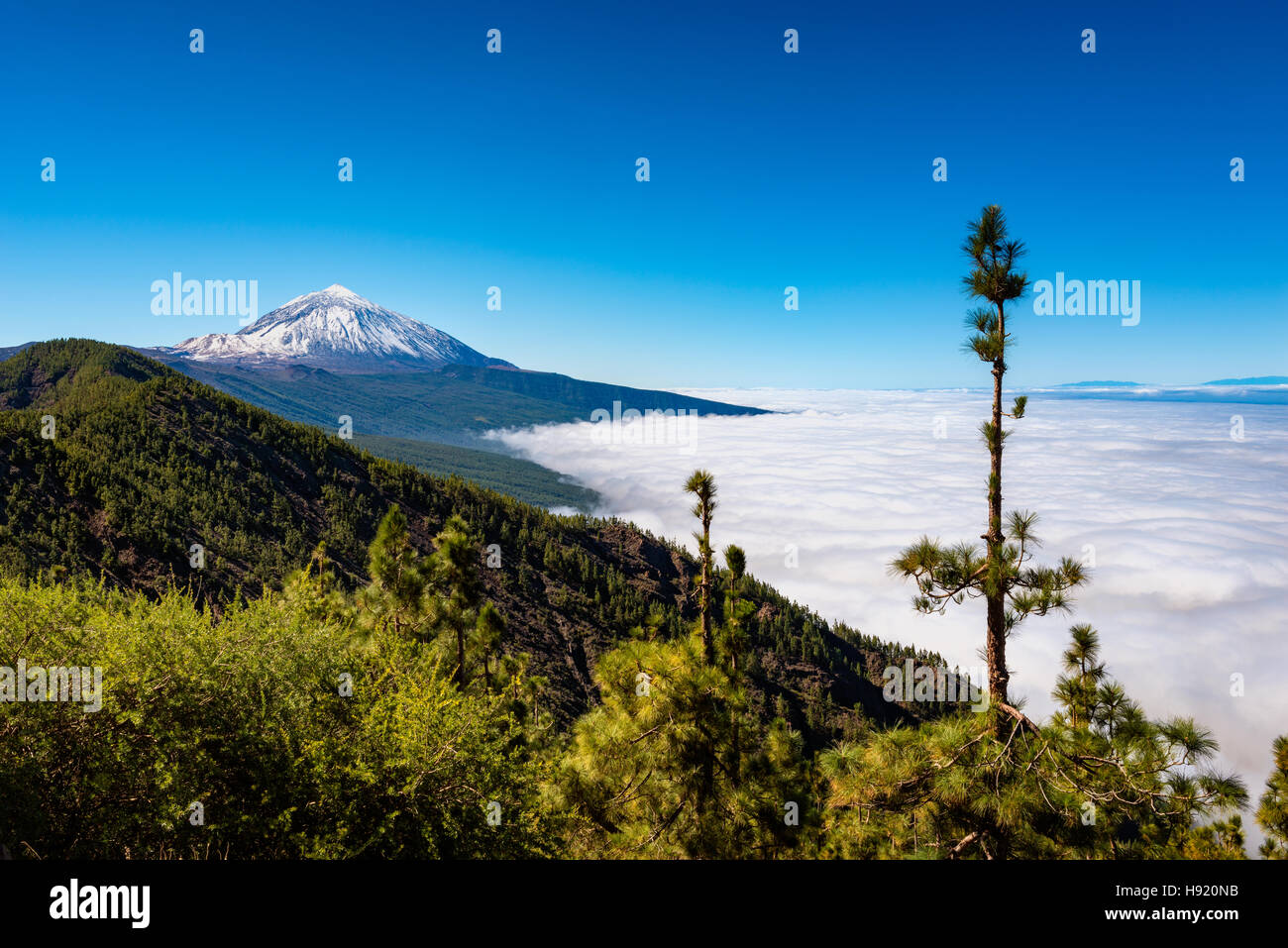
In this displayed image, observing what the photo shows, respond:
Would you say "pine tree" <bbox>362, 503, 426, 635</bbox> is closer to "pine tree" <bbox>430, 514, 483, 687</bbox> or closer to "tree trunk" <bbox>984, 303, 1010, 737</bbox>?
"pine tree" <bbox>430, 514, 483, 687</bbox>

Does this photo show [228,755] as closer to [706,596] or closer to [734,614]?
[706,596]

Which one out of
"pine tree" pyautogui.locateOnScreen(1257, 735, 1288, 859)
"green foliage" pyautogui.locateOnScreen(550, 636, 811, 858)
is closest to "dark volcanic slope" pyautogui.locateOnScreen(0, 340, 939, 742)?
"green foliage" pyautogui.locateOnScreen(550, 636, 811, 858)

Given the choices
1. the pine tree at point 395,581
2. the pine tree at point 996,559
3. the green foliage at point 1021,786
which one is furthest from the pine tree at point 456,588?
the pine tree at point 996,559

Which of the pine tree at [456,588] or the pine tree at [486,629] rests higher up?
the pine tree at [456,588]

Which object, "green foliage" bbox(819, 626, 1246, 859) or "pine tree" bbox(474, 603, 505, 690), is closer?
"green foliage" bbox(819, 626, 1246, 859)

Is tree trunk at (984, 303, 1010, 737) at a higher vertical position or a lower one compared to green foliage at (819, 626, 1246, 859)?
higher

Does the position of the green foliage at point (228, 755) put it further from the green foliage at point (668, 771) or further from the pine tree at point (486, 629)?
the pine tree at point (486, 629)
